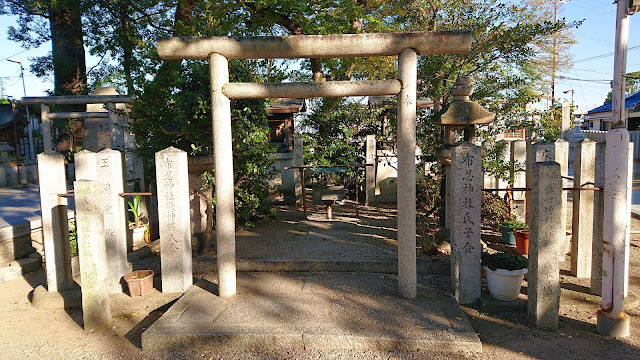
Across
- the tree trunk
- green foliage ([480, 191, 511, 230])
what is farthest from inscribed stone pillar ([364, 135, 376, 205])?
the tree trunk

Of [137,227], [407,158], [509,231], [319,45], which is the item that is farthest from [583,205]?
[137,227]

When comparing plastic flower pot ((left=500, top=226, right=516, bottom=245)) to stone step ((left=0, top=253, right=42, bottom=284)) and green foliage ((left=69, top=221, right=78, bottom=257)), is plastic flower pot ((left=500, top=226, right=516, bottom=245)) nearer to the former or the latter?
green foliage ((left=69, top=221, right=78, bottom=257))

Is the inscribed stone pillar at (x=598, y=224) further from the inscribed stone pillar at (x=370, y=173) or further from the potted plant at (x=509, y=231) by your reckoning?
the inscribed stone pillar at (x=370, y=173)

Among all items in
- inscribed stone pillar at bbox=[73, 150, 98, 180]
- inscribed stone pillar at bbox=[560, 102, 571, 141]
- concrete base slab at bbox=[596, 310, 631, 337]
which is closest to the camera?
concrete base slab at bbox=[596, 310, 631, 337]

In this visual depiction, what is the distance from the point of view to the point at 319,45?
15.1 feet

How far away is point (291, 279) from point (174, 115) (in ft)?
10.9

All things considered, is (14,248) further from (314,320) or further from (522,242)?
(522,242)

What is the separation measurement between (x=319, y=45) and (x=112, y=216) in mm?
3520

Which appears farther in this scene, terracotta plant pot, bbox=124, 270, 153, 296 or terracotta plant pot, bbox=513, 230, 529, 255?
terracotta plant pot, bbox=513, 230, 529, 255

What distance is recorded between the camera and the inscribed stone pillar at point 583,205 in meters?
5.50

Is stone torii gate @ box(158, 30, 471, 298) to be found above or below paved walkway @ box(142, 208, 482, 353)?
above

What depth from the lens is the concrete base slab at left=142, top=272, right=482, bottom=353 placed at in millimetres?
4012

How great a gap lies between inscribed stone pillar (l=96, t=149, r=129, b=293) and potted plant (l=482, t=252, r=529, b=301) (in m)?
4.75

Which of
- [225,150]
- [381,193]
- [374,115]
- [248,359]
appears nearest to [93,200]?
[225,150]
